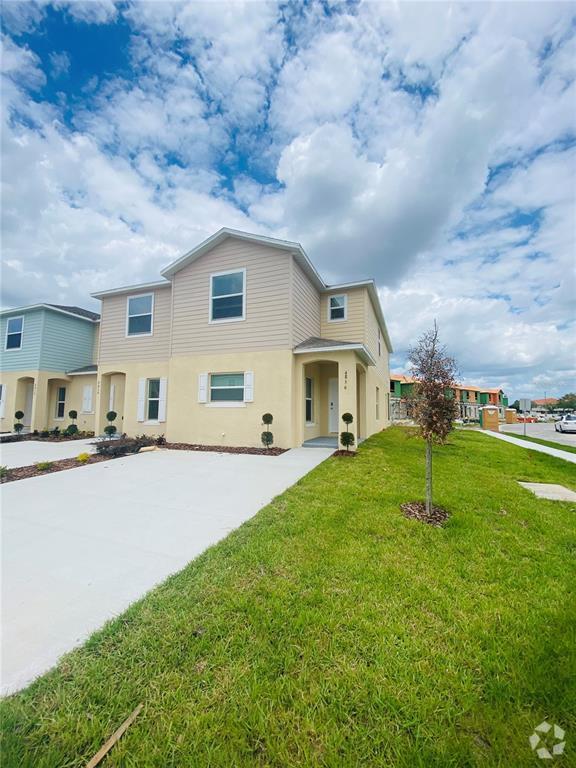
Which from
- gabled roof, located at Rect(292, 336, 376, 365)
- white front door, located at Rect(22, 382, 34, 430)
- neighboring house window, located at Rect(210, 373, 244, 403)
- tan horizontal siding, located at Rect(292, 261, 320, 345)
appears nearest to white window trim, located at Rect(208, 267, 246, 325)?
tan horizontal siding, located at Rect(292, 261, 320, 345)

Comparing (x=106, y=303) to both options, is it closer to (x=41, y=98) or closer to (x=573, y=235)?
(x=41, y=98)

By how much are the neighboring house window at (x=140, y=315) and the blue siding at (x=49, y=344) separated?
4.95 meters

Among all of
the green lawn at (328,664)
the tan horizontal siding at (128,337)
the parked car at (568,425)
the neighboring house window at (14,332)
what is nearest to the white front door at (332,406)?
the tan horizontal siding at (128,337)

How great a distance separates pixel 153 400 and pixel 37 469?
17.9ft

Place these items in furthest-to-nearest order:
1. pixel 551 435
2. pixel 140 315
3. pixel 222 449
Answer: pixel 551 435, pixel 140 315, pixel 222 449

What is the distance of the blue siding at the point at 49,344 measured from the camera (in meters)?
15.0

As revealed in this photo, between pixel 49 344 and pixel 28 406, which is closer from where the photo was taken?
pixel 49 344

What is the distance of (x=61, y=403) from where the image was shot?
1592 cm

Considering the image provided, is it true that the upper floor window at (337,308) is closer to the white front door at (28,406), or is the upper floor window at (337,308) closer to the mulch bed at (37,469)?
the mulch bed at (37,469)

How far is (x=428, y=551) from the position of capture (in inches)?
138

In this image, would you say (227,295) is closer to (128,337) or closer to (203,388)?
(203,388)

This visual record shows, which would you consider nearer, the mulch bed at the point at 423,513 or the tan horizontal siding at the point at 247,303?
the mulch bed at the point at 423,513

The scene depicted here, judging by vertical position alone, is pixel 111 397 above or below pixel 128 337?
below

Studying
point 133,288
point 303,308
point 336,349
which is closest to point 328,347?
point 336,349
